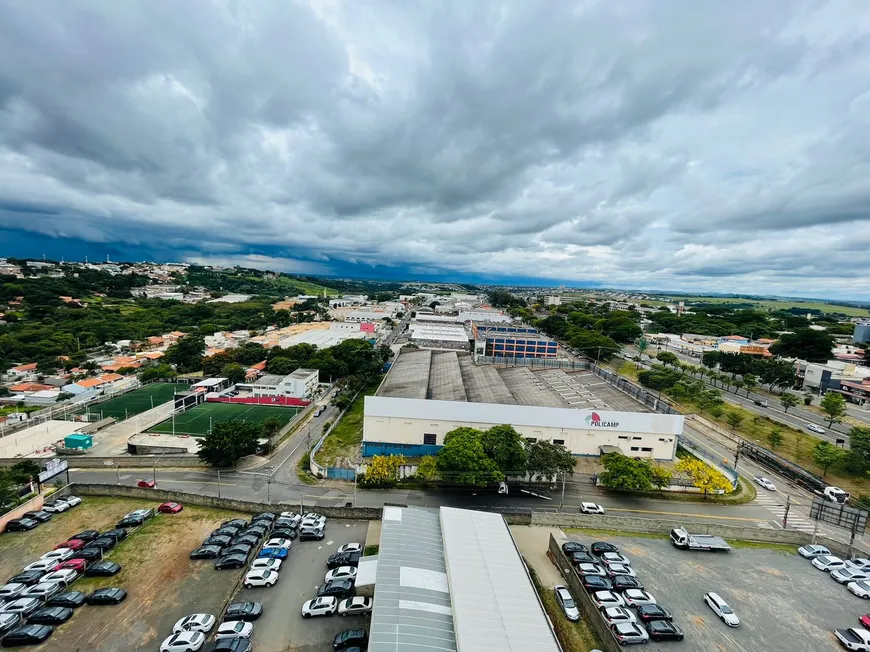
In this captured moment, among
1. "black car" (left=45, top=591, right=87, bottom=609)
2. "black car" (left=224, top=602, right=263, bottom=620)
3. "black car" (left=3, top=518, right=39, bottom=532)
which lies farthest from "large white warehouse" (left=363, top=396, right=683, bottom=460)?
"black car" (left=3, top=518, right=39, bottom=532)

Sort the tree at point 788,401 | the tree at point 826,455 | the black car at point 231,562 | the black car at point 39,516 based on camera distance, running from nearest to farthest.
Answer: the black car at point 231,562, the black car at point 39,516, the tree at point 826,455, the tree at point 788,401

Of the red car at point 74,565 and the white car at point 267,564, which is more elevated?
the white car at point 267,564

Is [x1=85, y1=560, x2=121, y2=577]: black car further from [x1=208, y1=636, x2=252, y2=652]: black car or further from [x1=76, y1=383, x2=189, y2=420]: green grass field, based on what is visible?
[x1=76, y1=383, x2=189, y2=420]: green grass field

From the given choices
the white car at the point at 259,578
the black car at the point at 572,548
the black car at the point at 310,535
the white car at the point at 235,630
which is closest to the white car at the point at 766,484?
the black car at the point at 572,548

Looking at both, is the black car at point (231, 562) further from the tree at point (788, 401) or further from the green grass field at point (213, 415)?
the tree at point (788, 401)

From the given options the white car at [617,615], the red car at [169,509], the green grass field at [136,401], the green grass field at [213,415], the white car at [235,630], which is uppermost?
the white car at [617,615]

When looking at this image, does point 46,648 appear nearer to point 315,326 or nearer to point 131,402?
point 131,402

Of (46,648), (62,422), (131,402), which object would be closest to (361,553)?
(46,648)
